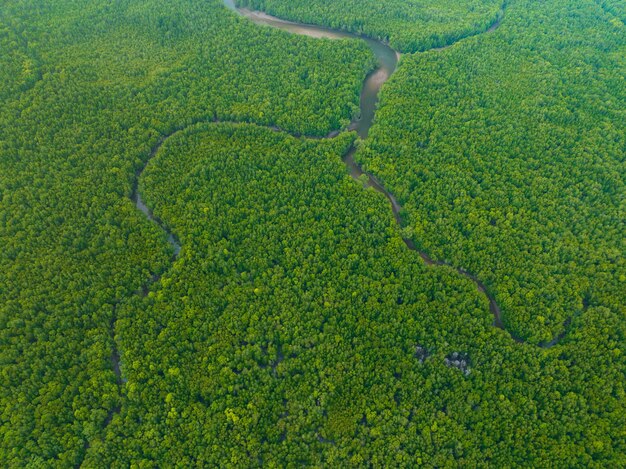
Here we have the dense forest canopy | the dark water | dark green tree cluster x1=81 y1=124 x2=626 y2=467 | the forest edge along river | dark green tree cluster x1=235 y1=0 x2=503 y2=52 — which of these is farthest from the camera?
dark green tree cluster x1=235 y1=0 x2=503 y2=52

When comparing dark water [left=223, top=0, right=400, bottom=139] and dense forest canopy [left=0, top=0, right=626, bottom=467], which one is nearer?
dense forest canopy [left=0, top=0, right=626, bottom=467]

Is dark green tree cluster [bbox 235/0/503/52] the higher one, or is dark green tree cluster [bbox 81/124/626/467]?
dark green tree cluster [bbox 235/0/503/52]

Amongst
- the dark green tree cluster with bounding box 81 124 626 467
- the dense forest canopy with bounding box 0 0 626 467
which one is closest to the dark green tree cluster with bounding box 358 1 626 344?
the dense forest canopy with bounding box 0 0 626 467

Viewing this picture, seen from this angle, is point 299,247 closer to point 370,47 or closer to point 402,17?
point 370,47

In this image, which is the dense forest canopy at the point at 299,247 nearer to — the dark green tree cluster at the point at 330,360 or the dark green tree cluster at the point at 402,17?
the dark green tree cluster at the point at 330,360

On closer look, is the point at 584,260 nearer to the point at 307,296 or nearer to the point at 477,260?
the point at 477,260

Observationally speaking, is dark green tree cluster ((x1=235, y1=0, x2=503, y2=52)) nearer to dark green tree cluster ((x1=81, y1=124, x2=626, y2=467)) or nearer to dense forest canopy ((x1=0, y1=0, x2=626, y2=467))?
dense forest canopy ((x1=0, y1=0, x2=626, y2=467))
